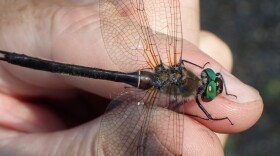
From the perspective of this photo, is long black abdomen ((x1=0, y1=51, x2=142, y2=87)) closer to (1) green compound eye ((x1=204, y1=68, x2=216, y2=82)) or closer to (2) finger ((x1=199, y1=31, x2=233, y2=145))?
(1) green compound eye ((x1=204, y1=68, x2=216, y2=82))

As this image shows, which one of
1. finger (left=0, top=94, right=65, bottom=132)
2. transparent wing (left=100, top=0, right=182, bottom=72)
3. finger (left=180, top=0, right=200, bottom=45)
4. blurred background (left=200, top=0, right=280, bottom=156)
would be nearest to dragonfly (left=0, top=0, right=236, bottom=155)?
transparent wing (left=100, top=0, right=182, bottom=72)

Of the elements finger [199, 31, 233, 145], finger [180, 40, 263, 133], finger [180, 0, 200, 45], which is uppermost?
finger [180, 0, 200, 45]

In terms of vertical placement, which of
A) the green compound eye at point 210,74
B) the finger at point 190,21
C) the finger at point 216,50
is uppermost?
the finger at point 190,21

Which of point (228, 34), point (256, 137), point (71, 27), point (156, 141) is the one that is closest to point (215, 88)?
point (156, 141)

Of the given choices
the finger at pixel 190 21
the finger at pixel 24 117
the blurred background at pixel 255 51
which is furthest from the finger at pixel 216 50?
the blurred background at pixel 255 51

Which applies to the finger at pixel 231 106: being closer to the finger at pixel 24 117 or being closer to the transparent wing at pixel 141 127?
the transparent wing at pixel 141 127

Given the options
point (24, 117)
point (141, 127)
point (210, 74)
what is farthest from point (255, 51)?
point (141, 127)

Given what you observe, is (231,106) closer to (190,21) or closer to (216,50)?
(190,21)

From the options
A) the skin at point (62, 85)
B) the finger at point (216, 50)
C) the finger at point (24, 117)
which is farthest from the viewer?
the finger at point (216, 50)
